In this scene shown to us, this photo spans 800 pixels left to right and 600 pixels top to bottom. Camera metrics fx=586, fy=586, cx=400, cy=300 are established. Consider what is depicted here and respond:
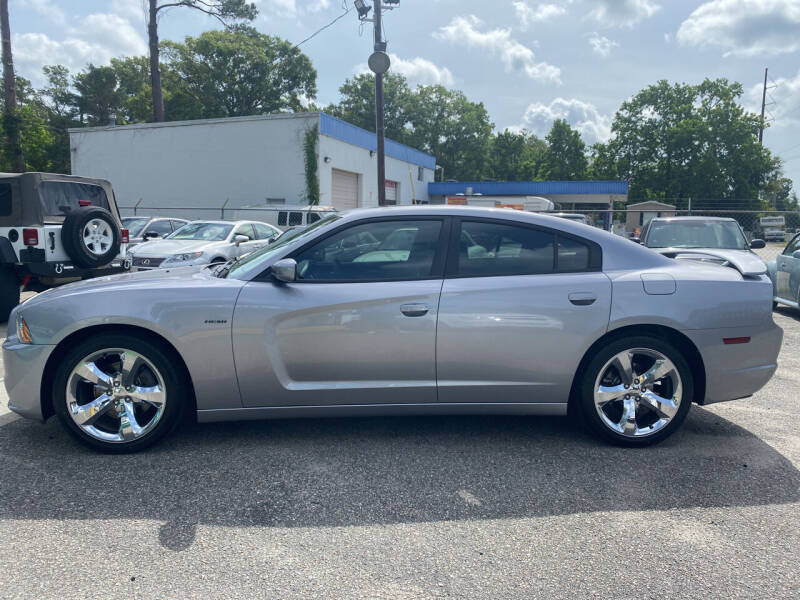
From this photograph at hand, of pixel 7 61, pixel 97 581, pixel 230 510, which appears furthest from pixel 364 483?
pixel 7 61

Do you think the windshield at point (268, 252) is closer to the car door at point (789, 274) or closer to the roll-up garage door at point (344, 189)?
the car door at point (789, 274)

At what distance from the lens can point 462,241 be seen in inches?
146

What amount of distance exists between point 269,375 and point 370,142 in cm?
2625

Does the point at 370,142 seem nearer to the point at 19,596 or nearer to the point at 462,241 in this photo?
the point at 462,241

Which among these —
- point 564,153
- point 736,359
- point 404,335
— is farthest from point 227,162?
point 564,153

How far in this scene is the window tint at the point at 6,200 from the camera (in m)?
8.00

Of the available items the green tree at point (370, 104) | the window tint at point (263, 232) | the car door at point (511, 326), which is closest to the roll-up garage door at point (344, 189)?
the window tint at point (263, 232)

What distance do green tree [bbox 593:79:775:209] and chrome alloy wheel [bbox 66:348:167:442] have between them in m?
56.5

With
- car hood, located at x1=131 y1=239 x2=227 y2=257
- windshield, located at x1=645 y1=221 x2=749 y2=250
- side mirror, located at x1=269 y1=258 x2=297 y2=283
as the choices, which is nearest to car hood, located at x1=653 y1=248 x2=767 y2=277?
windshield, located at x1=645 y1=221 x2=749 y2=250

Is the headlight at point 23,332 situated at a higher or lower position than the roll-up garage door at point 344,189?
lower

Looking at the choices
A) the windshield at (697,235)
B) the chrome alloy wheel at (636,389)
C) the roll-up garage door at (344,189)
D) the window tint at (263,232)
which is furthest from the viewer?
the roll-up garage door at (344,189)

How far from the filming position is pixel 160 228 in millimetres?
15328

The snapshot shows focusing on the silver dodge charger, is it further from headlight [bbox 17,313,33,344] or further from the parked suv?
the parked suv

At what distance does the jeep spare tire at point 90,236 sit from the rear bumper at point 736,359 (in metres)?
7.64
